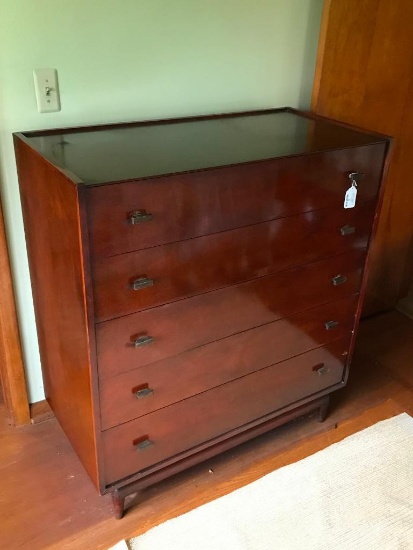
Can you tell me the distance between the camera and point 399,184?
2.26 m

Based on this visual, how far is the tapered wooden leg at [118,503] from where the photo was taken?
1.52 m

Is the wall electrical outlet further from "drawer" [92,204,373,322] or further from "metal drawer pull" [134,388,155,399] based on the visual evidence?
"metal drawer pull" [134,388,155,399]

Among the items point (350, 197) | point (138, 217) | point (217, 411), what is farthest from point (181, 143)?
point (217, 411)

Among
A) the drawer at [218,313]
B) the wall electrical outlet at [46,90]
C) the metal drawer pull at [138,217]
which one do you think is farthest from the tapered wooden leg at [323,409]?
the wall electrical outlet at [46,90]

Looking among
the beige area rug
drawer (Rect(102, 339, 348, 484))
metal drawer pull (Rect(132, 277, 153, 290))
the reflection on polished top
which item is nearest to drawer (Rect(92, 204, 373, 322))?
metal drawer pull (Rect(132, 277, 153, 290))

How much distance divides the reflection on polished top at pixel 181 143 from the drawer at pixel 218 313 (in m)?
0.33

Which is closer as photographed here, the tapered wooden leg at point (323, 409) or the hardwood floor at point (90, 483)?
the hardwood floor at point (90, 483)

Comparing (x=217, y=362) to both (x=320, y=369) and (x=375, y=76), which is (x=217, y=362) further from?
(x=375, y=76)

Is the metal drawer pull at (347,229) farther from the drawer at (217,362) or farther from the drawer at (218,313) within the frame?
the drawer at (217,362)

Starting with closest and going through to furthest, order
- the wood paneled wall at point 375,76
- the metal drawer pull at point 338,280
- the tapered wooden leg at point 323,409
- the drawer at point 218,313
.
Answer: the drawer at point 218,313 → the metal drawer pull at point 338,280 → the wood paneled wall at point 375,76 → the tapered wooden leg at point 323,409

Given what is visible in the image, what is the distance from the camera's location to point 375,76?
77.3 inches

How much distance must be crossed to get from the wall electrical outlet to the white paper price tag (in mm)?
845

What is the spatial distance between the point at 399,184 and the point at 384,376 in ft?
2.61

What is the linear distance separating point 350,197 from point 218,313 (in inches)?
19.7
